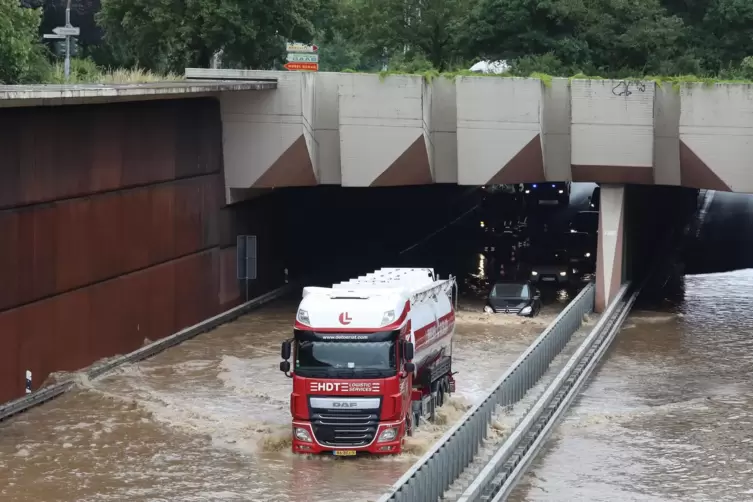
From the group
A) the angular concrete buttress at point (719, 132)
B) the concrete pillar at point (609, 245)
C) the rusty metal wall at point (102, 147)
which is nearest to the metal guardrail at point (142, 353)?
the rusty metal wall at point (102, 147)

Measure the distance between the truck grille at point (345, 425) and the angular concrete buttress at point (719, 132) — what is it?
874 inches

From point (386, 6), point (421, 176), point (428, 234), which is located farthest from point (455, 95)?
point (386, 6)

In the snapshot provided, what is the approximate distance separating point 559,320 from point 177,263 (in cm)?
1232

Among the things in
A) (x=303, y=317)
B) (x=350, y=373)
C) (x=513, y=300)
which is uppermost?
(x=303, y=317)

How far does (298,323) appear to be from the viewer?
23.5 m

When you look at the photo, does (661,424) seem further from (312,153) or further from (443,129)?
(312,153)

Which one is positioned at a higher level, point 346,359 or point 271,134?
point 271,134

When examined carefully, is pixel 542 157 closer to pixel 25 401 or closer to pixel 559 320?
pixel 559 320

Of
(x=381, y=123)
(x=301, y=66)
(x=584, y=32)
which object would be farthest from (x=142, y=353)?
(x=584, y=32)

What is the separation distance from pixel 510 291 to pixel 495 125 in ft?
20.3

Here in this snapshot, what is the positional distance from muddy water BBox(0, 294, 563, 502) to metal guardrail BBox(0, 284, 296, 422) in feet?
0.93

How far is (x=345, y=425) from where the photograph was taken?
2317 cm

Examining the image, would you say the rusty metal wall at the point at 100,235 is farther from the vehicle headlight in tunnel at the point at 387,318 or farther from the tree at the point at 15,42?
the vehicle headlight in tunnel at the point at 387,318

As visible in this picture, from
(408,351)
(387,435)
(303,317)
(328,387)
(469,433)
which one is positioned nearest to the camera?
(469,433)
